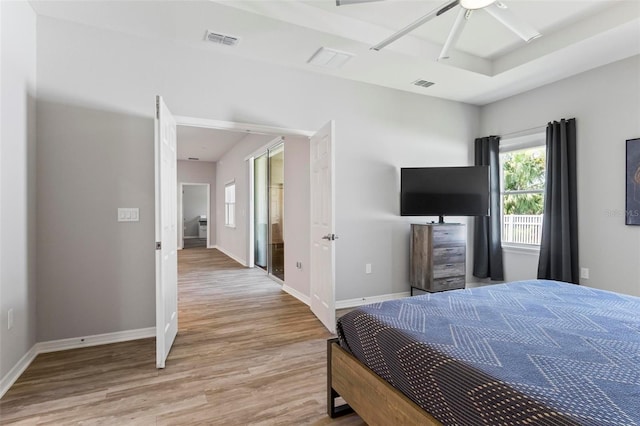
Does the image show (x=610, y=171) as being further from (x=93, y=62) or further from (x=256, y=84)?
(x=93, y=62)

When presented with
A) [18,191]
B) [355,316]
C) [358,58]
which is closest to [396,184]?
[358,58]

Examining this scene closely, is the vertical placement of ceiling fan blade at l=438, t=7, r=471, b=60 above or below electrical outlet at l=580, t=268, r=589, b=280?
above

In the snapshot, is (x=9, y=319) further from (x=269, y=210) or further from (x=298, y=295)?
(x=269, y=210)

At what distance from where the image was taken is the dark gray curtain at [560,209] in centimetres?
378

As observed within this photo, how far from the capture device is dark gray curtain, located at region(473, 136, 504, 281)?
467 centimetres

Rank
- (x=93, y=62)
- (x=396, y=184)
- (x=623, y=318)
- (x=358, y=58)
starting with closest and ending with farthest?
1. (x=623, y=318)
2. (x=93, y=62)
3. (x=358, y=58)
4. (x=396, y=184)

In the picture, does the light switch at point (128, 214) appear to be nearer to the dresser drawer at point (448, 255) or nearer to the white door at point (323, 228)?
the white door at point (323, 228)

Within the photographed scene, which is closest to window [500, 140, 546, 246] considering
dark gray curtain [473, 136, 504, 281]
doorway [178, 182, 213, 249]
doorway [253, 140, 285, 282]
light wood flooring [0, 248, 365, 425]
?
dark gray curtain [473, 136, 504, 281]

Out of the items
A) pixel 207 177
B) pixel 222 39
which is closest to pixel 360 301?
pixel 222 39

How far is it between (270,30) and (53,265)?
2770 millimetres

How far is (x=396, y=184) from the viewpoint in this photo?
173 inches

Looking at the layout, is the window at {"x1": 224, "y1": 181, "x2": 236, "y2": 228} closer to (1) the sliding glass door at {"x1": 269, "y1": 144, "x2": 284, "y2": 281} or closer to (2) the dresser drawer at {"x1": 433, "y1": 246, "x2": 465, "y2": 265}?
(1) the sliding glass door at {"x1": 269, "y1": 144, "x2": 284, "y2": 281}

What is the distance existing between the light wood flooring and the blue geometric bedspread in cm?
70

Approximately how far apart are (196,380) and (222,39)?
9.55ft
